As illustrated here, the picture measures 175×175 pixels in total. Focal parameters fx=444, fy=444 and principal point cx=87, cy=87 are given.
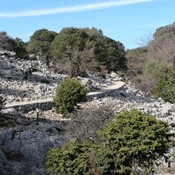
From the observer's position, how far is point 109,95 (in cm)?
4206

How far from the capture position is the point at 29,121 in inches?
1049

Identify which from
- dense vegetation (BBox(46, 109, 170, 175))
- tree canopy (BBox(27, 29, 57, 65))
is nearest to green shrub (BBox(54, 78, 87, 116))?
dense vegetation (BBox(46, 109, 170, 175))

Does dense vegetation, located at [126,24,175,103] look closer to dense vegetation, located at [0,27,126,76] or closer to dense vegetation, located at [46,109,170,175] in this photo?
dense vegetation, located at [0,27,126,76]

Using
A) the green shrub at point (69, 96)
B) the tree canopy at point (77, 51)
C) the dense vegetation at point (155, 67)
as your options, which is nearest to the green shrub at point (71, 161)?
the green shrub at point (69, 96)

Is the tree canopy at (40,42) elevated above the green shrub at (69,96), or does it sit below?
above

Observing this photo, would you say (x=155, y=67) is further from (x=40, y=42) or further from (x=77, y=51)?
(x=40, y=42)

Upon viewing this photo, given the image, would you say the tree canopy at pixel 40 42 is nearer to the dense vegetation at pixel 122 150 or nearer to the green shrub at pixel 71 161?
the dense vegetation at pixel 122 150

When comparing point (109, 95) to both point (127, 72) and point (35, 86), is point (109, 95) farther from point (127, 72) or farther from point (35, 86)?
point (127, 72)

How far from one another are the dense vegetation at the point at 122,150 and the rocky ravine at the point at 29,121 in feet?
7.86

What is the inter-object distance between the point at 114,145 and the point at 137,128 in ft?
3.02

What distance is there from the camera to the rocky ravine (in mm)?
16531

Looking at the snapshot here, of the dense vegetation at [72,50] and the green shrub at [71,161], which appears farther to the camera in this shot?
the dense vegetation at [72,50]

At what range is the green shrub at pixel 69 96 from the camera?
30797 millimetres

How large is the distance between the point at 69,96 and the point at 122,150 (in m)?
17.3
